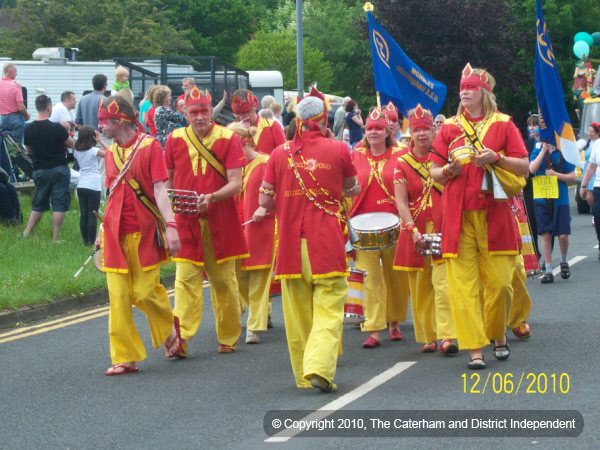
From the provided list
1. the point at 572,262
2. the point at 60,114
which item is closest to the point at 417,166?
the point at 572,262

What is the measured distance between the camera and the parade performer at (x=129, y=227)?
406 inches

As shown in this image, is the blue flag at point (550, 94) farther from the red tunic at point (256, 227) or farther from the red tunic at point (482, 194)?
the red tunic at point (482, 194)

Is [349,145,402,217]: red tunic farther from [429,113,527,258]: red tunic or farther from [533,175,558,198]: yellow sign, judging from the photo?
[533,175,558,198]: yellow sign

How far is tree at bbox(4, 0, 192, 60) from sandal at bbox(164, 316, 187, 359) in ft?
141

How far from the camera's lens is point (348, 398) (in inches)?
352

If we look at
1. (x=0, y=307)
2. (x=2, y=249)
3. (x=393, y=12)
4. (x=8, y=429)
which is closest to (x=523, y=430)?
(x=8, y=429)

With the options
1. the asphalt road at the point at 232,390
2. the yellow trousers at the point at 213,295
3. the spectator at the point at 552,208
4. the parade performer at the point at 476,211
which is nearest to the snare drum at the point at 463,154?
the parade performer at the point at 476,211

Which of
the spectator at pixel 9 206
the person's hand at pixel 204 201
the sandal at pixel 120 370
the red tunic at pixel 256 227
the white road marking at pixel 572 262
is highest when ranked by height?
the person's hand at pixel 204 201

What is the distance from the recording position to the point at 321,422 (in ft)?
26.9

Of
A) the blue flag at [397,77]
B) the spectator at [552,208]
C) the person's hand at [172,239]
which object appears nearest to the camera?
the person's hand at [172,239]

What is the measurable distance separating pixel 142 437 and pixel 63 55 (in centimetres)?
2781

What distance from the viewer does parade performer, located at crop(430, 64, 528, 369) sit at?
9898mm

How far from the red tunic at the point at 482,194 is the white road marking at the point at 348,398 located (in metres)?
0.98

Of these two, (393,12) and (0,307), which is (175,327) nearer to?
(0,307)
